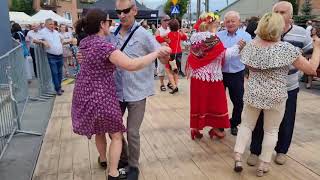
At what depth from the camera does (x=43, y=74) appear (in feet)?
29.2

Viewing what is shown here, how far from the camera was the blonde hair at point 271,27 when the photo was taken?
3.66 metres

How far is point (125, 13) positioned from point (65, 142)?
243 centimetres

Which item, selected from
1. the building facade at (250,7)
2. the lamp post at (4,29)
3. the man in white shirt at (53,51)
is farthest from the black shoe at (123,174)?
the building facade at (250,7)

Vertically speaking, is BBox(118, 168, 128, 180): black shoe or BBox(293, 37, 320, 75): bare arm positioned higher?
BBox(293, 37, 320, 75): bare arm

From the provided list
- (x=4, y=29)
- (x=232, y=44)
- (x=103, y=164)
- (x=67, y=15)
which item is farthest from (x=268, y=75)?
(x=67, y=15)

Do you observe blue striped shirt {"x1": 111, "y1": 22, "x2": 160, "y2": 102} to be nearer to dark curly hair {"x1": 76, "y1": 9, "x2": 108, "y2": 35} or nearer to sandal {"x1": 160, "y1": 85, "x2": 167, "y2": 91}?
dark curly hair {"x1": 76, "y1": 9, "x2": 108, "y2": 35}

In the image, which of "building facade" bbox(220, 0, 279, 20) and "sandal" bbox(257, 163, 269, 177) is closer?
"sandal" bbox(257, 163, 269, 177)

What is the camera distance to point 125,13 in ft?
12.1

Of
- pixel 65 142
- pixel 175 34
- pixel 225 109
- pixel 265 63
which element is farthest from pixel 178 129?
pixel 175 34

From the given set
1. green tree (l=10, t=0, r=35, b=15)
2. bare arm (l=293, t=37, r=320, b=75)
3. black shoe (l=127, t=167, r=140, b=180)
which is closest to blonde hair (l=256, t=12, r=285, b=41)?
bare arm (l=293, t=37, r=320, b=75)

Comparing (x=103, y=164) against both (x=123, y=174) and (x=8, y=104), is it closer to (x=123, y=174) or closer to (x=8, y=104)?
(x=123, y=174)

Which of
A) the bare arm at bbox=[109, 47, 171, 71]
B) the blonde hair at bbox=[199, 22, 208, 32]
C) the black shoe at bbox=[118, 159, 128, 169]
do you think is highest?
the blonde hair at bbox=[199, 22, 208, 32]

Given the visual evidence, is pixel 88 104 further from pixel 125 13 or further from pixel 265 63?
pixel 265 63

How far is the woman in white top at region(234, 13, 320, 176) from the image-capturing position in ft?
12.1
